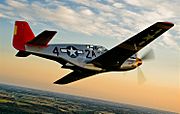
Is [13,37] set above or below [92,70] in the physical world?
above

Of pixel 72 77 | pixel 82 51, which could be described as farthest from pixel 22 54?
pixel 72 77

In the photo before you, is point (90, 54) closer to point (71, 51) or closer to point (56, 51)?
point (71, 51)

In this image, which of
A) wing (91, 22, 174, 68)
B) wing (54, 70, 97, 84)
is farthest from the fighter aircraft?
wing (54, 70, 97, 84)

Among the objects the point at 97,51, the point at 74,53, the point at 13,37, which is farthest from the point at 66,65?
the point at 13,37

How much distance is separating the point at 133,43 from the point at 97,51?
118 inches

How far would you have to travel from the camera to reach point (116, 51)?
64.1 ft

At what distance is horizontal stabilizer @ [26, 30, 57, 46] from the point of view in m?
17.8

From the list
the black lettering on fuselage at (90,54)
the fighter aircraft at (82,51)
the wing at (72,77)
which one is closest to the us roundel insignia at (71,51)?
the fighter aircraft at (82,51)

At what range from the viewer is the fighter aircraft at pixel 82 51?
18.8 m

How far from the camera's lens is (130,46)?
19.0 meters

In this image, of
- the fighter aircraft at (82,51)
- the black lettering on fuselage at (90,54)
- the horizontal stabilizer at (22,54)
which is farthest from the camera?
the black lettering on fuselage at (90,54)

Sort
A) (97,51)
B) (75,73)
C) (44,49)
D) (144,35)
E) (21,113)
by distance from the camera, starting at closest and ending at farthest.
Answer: (144,35), (44,49), (97,51), (75,73), (21,113)

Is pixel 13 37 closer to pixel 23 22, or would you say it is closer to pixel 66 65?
pixel 23 22

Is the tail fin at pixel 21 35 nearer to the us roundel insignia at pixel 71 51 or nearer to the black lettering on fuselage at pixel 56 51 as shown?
the black lettering on fuselage at pixel 56 51
